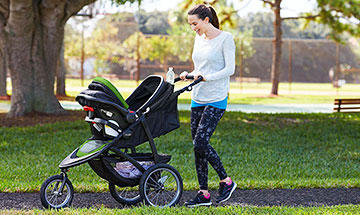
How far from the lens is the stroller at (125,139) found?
514 centimetres

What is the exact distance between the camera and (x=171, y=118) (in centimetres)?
554

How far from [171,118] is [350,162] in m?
4.44

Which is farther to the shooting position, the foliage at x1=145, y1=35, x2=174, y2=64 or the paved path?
the foliage at x1=145, y1=35, x2=174, y2=64

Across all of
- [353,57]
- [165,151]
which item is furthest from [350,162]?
[353,57]

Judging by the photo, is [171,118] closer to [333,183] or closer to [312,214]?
[312,214]

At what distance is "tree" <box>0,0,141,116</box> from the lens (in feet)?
42.2

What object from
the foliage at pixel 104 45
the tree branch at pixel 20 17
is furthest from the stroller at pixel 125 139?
the foliage at pixel 104 45

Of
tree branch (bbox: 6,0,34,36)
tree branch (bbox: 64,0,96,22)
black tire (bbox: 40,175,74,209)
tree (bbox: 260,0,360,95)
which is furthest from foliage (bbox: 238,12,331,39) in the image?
black tire (bbox: 40,175,74,209)

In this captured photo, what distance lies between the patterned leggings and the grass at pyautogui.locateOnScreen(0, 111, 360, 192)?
0.93 meters

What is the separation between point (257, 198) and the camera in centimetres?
626

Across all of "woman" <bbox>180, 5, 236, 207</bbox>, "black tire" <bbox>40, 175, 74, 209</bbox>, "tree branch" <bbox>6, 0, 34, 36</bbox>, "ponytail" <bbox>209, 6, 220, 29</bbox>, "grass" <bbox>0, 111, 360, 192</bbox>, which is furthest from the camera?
"tree branch" <bbox>6, 0, 34, 36</bbox>

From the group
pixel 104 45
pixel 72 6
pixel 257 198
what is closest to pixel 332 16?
pixel 72 6

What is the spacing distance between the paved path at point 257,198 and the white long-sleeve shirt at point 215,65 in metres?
1.18

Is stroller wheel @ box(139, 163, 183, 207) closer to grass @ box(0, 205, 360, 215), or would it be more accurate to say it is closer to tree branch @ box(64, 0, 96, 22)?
grass @ box(0, 205, 360, 215)
